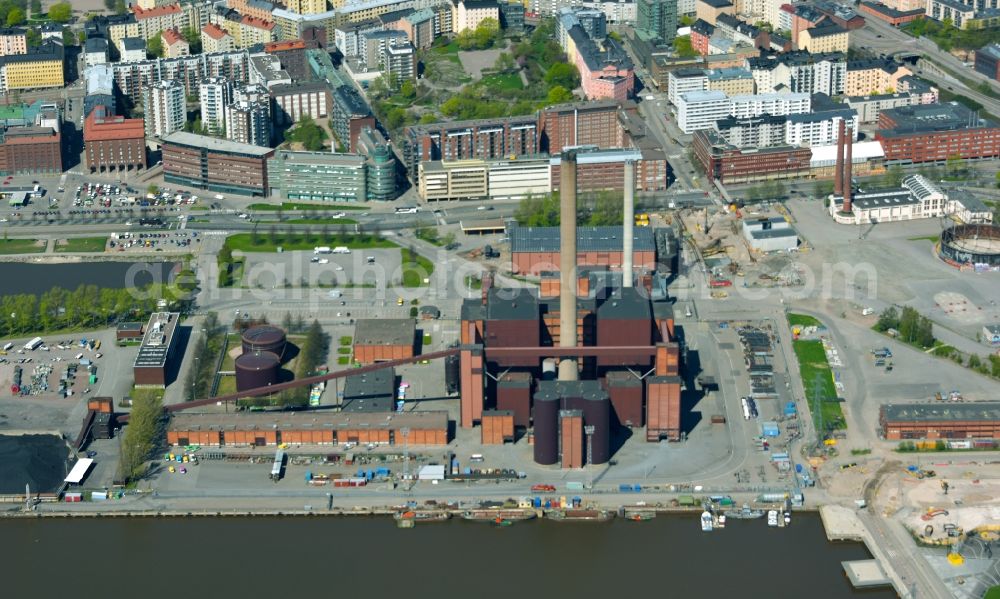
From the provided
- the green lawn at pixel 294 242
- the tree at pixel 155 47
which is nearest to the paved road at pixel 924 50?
the green lawn at pixel 294 242

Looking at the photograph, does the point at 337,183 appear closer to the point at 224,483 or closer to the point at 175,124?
the point at 175,124

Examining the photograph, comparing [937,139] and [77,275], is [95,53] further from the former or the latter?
[937,139]

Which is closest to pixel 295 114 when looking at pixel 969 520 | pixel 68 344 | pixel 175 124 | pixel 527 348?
pixel 175 124

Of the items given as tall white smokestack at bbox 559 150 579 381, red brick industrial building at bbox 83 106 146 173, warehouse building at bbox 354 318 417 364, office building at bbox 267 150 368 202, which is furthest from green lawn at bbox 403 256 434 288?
red brick industrial building at bbox 83 106 146 173

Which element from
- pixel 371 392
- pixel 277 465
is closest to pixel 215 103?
pixel 371 392

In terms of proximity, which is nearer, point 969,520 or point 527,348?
point 969,520

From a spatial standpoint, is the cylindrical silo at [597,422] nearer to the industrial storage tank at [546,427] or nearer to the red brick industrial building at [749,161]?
the industrial storage tank at [546,427]
